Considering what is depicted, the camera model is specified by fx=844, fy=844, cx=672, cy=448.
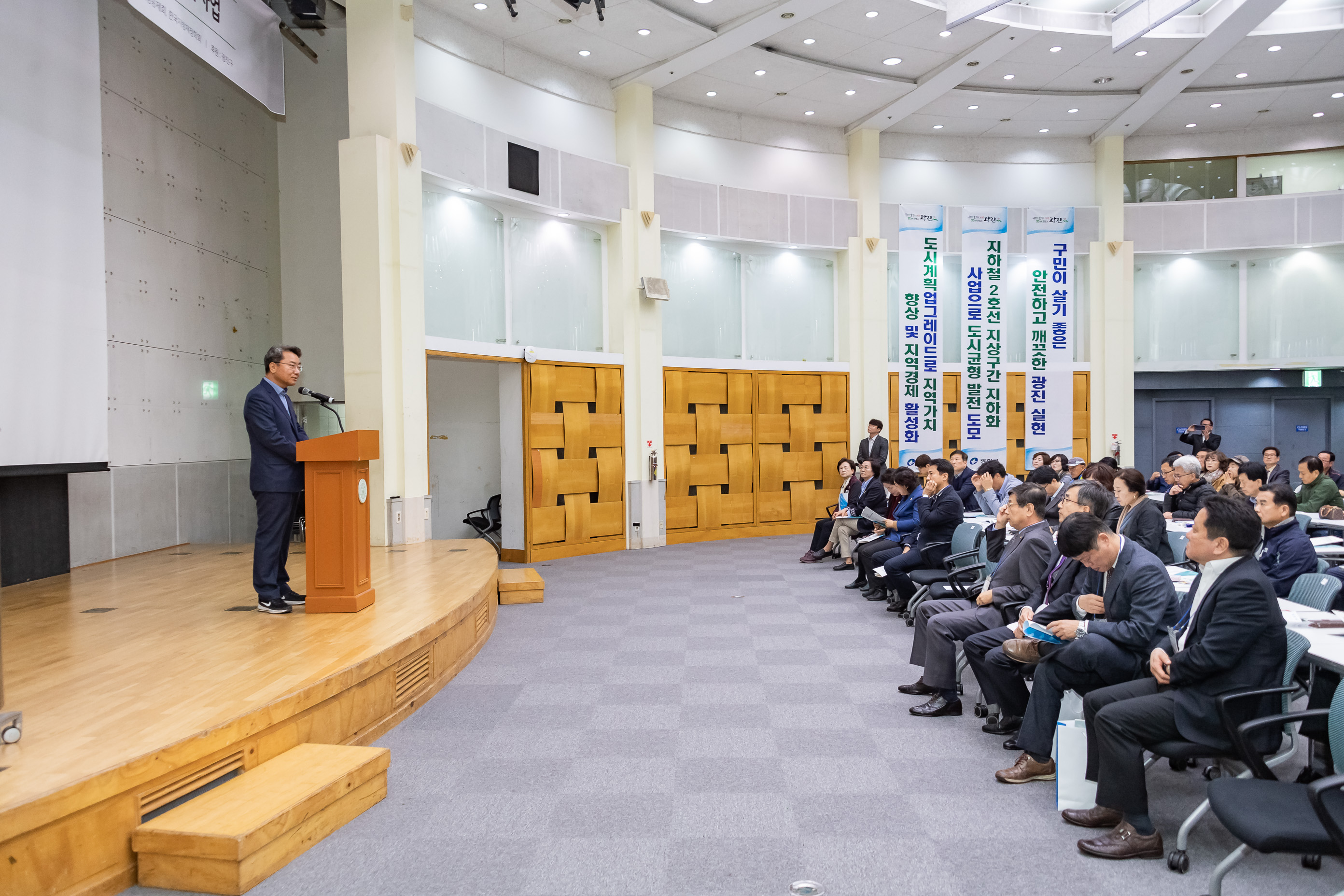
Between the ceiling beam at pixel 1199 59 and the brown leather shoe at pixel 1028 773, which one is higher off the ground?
the ceiling beam at pixel 1199 59

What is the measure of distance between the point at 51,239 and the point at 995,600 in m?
6.45

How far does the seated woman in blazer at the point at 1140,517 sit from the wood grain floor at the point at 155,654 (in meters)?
4.06

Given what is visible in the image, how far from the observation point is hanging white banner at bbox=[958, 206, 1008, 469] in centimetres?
1287

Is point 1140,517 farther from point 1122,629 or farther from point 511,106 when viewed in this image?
point 511,106

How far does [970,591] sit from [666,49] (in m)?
7.52

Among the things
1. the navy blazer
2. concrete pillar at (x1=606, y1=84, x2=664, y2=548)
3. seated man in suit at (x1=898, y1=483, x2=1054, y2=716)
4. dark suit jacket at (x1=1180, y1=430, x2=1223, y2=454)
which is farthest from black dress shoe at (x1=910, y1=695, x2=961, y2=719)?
dark suit jacket at (x1=1180, y1=430, x2=1223, y2=454)

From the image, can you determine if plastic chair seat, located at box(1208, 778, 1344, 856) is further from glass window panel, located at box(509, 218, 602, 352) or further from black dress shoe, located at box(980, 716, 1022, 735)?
glass window panel, located at box(509, 218, 602, 352)

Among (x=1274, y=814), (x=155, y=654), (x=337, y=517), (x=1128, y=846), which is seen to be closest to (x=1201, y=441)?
(x=1128, y=846)

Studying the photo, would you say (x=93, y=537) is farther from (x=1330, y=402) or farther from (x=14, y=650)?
(x=1330, y=402)

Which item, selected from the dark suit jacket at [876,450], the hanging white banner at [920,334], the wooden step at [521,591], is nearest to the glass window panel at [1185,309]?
the hanging white banner at [920,334]

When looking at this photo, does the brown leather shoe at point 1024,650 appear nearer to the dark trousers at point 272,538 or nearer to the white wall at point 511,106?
the dark trousers at point 272,538

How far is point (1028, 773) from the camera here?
3.55 m

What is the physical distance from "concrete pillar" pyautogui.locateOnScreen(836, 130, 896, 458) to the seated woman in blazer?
7397mm

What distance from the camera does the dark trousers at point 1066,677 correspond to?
3.33 metres
